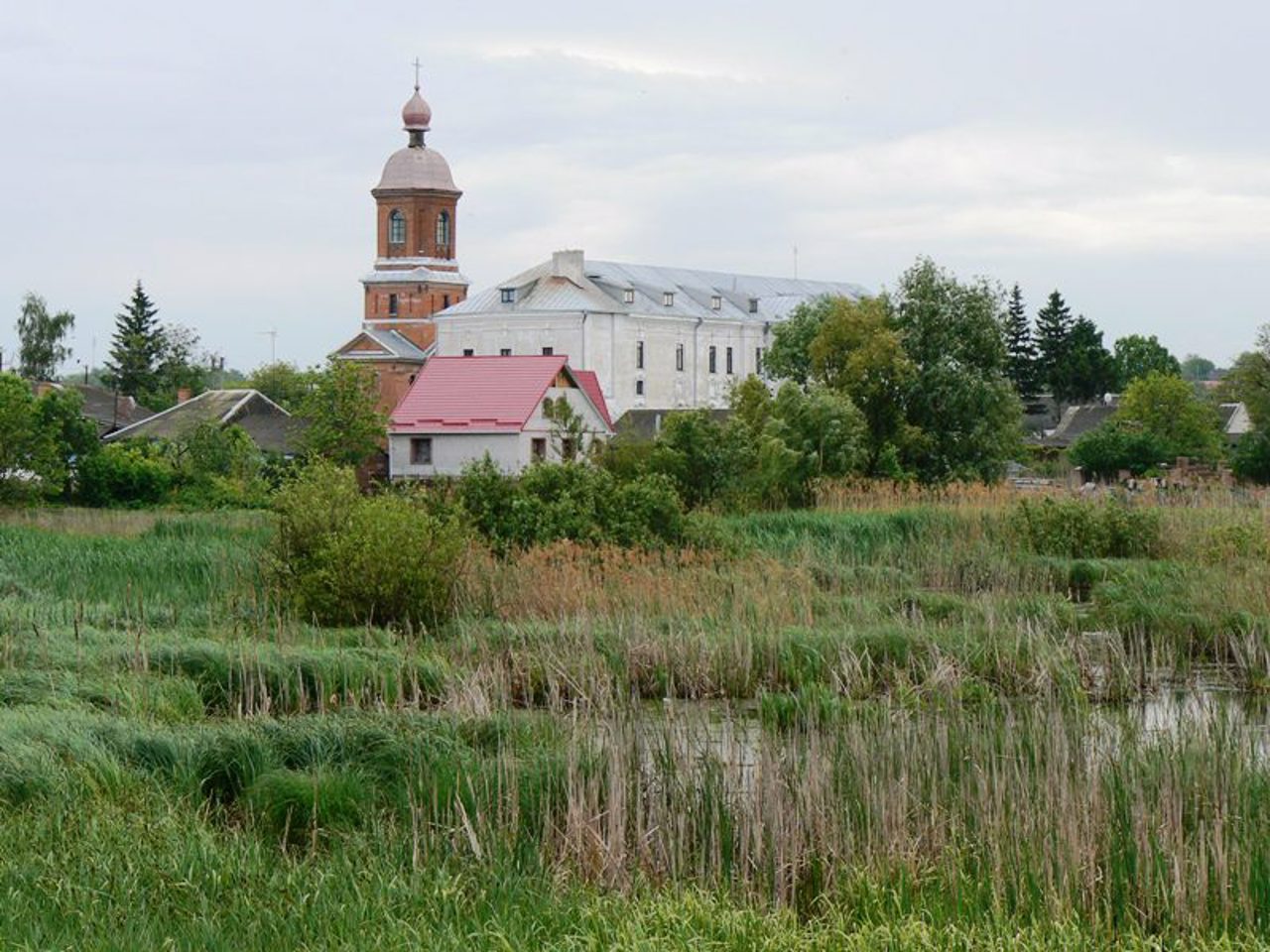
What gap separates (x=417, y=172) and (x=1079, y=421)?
2958 cm

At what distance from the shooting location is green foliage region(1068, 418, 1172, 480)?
50.5 m

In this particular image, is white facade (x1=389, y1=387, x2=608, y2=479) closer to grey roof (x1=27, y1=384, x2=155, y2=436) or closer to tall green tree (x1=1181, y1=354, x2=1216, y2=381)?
grey roof (x1=27, y1=384, x2=155, y2=436)

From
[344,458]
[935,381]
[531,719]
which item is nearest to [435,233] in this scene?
[344,458]

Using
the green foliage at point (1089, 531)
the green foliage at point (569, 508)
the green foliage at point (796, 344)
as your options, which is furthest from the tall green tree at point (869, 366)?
the green foliage at point (569, 508)

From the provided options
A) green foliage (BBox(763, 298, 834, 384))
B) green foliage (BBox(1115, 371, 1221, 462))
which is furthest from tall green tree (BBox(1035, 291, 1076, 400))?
green foliage (BBox(763, 298, 834, 384))

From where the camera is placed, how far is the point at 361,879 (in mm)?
8742

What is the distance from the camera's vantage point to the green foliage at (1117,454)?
5050 cm

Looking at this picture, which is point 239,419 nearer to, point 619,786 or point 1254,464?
point 1254,464

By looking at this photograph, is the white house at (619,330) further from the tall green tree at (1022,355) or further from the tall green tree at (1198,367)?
the tall green tree at (1198,367)

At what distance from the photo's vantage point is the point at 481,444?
5184 cm

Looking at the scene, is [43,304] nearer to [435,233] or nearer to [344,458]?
[435,233]

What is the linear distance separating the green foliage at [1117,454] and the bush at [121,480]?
24.1m

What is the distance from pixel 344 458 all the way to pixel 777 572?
1417 inches

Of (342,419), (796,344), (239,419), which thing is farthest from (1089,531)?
(239,419)
